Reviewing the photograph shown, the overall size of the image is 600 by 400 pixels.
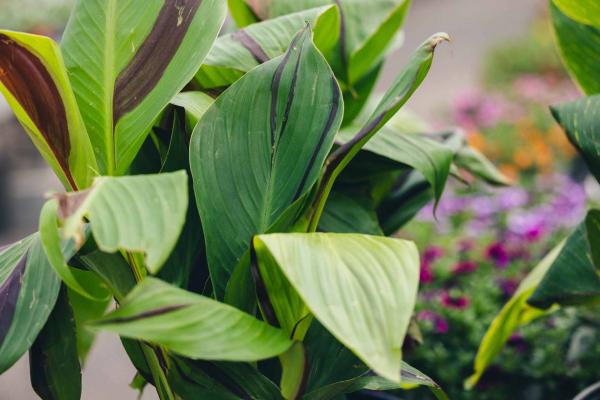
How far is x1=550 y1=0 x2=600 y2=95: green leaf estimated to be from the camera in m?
0.94

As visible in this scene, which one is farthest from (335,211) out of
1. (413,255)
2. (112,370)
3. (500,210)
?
(112,370)

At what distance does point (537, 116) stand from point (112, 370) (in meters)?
2.13

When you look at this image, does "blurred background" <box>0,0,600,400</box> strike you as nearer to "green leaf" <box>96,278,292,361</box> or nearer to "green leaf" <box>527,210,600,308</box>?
"green leaf" <box>527,210,600,308</box>

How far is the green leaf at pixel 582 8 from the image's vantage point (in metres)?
0.84

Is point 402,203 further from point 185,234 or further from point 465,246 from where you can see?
point 465,246

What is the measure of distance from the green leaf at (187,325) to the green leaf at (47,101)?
19 centimetres

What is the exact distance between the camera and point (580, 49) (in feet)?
3.12

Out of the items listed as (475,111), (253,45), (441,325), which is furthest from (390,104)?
(475,111)

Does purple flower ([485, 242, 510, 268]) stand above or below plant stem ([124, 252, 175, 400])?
below

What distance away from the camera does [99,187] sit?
0.54 metres

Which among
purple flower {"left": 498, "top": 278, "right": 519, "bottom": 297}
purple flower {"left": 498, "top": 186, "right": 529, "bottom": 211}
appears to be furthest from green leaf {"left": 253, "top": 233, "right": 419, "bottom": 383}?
purple flower {"left": 498, "top": 186, "right": 529, "bottom": 211}

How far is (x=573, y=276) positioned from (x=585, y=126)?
18 cm

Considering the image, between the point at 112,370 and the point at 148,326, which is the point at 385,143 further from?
the point at 112,370

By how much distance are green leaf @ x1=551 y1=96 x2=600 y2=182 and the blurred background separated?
0.15 meters
